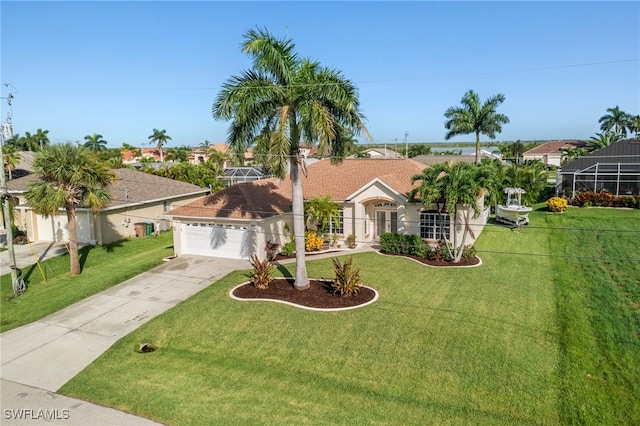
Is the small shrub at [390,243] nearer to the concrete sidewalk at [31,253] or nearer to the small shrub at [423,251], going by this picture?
the small shrub at [423,251]

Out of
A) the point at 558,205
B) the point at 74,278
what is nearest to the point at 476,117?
the point at 558,205

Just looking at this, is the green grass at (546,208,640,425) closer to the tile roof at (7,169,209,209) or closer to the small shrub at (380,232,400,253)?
the small shrub at (380,232,400,253)

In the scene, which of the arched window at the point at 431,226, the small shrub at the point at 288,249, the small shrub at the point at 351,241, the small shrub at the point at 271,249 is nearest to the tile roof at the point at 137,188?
the small shrub at the point at 271,249

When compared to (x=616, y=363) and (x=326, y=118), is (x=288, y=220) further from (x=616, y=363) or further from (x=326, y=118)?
(x=616, y=363)

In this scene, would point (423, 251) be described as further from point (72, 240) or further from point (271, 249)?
point (72, 240)

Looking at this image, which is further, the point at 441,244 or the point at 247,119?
the point at 441,244

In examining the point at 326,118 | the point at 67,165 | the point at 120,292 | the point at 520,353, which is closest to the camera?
the point at 520,353

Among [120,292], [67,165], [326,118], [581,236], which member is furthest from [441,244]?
[67,165]
